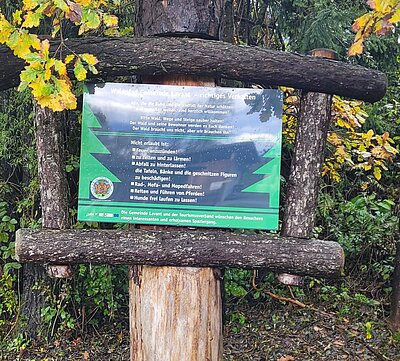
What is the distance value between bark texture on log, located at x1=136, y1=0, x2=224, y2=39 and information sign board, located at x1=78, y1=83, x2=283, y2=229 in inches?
14.3

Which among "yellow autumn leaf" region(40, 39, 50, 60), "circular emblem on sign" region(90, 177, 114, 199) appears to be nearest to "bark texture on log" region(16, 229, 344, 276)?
"circular emblem on sign" region(90, 177, 114, 199)

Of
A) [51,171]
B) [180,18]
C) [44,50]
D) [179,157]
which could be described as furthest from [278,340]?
[44,50]

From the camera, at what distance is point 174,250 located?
2.56 meters

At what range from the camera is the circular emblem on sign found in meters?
2.63

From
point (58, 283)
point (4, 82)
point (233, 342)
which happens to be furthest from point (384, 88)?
point (58, 283)

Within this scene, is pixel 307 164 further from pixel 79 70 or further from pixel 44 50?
pixel 44 50

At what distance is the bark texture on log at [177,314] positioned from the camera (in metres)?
2.64

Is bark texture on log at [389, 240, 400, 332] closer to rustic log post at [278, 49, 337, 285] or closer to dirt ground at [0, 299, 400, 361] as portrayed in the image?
dirt ground at [0, 299, 400, 361]

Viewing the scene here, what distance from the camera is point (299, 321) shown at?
4.96 metres

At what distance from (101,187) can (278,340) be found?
114 inches

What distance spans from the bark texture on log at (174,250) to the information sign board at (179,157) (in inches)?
3.3

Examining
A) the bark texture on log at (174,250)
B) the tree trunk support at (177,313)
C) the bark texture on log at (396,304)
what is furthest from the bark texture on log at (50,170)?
the bark texture on log at (396,304)

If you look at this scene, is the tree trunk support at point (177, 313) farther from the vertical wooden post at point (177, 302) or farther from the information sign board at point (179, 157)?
→ the information sign board at point (179, 157)

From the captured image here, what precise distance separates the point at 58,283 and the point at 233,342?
1.80 metres
